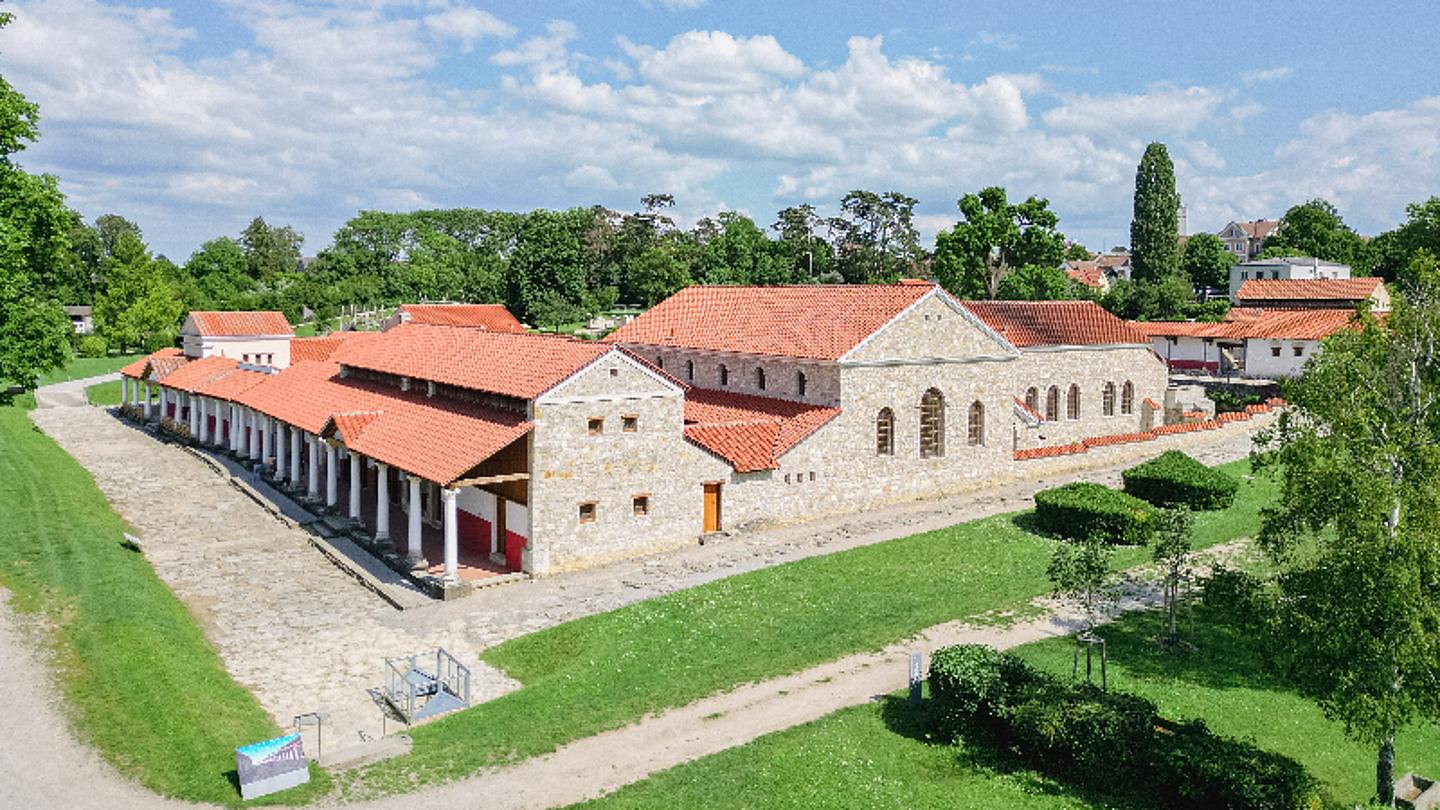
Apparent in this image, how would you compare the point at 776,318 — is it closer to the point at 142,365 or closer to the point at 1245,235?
the point at 142,365

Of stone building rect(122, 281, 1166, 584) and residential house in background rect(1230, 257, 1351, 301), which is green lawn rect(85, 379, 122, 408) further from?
residential house in background rect(1230, 257, 1351, 301)

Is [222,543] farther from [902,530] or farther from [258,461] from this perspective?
[902,530]

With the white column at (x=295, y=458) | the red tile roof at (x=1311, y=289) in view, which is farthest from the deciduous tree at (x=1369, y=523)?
the red tile roof at (x=1311, y=289)

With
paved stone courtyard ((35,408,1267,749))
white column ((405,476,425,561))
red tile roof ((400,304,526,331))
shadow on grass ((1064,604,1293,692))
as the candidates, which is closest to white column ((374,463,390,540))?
paved stone courtyard ((35,408,1267,749))

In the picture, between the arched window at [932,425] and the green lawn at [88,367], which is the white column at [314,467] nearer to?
the arched window at [932,425]

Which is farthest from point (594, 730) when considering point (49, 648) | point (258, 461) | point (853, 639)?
point (258, 461)
